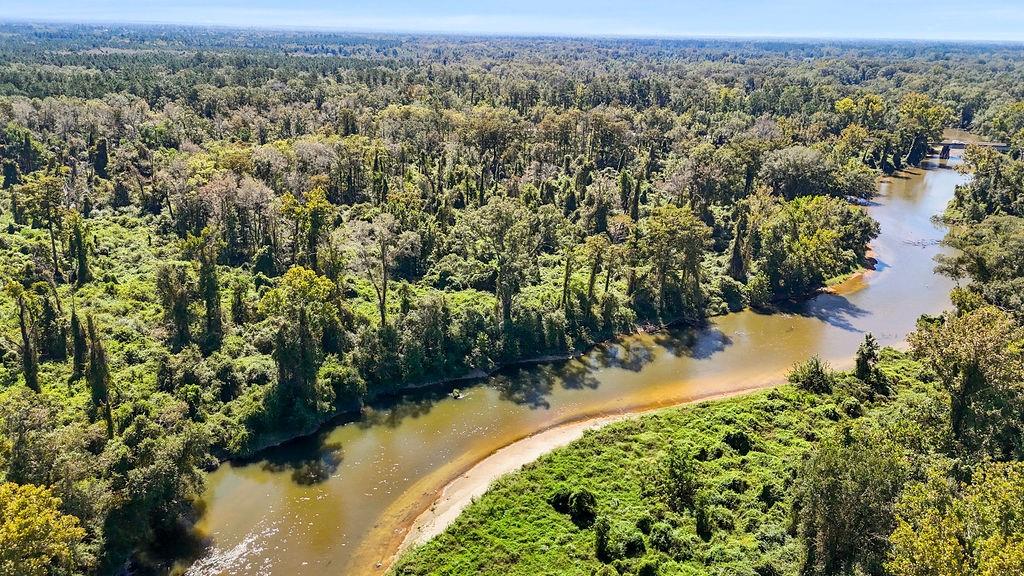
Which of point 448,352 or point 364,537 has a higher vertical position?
point 448,352

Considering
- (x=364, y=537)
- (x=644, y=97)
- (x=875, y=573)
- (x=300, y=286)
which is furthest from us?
(x=644, y=97)

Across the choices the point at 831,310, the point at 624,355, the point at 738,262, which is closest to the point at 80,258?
the point at 624,355

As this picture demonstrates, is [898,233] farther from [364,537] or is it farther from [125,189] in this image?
[125,189]

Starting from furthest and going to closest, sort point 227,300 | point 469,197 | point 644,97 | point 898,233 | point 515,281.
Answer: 1. point 644,97
2. point 898,233
3. point 469,197
4. point 515,281
5. point 227,300

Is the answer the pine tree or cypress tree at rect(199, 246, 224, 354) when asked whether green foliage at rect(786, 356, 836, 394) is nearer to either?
cypress tree at rect(199, 246, 224, 354)

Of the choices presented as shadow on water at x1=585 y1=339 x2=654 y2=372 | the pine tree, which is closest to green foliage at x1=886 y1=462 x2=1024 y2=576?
shadow on water at x1=585 y1=339 x2=654 y2=372

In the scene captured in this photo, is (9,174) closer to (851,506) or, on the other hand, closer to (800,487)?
(800,487)

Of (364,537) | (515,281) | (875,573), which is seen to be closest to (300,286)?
(364,537)
